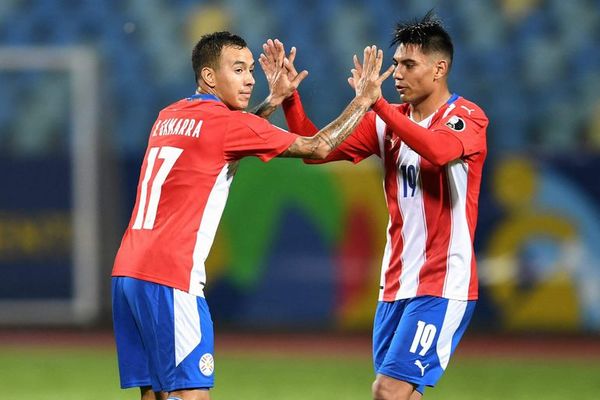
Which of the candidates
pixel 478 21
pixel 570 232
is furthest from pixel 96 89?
pixel 570 232

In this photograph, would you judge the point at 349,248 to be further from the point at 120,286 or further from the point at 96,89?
the point at 120,286

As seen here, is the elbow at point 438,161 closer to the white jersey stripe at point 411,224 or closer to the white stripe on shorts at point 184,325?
the white jersey stripe at point 411,224

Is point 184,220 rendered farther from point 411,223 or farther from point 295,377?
point 295,377

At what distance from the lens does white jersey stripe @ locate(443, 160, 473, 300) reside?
5.11 m

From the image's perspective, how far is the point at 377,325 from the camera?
17.2 feet

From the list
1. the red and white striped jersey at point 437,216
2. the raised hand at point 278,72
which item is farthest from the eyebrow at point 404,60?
the raised hand at point 278,72

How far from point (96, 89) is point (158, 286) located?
726 cm

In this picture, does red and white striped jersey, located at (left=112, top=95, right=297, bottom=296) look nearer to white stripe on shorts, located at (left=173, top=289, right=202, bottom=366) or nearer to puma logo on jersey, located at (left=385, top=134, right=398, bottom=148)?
white stripe on shorts, located at (left=173, top=289, right=202, bottom=366)

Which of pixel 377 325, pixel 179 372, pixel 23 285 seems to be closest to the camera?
pixel 179 372

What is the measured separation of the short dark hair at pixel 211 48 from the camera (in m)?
4.91

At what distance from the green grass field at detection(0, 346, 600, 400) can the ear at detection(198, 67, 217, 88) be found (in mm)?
3113

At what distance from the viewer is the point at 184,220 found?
4.70 meters

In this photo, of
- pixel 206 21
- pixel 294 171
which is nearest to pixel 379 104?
pixel 294 171

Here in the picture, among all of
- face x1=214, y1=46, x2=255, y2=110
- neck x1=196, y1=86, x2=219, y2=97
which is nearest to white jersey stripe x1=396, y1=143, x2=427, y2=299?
face x1=214, y1=46, x2=255, y2=110
